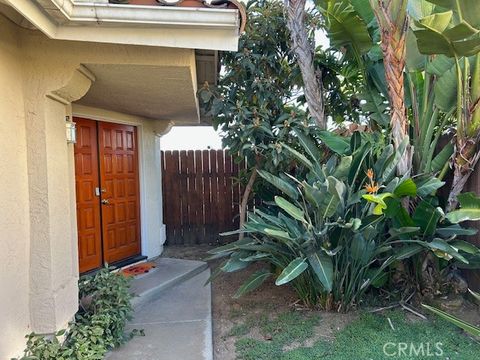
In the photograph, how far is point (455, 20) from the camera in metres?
3.54

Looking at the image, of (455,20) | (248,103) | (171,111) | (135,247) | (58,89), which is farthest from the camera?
(135,247)

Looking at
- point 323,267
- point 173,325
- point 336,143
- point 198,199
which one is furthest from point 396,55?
point 198,199

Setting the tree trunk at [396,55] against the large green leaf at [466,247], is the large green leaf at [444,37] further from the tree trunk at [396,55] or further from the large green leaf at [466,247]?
the large green leaf at [466,247]

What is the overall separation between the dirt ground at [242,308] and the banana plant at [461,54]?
1889 mm

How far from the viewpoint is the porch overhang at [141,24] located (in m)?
2.57

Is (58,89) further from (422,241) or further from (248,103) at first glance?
(422,241)

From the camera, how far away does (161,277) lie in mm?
5297

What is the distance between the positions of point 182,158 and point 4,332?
18.2 feet

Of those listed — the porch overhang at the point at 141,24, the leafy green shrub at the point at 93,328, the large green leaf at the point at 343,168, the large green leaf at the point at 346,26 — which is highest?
the large green leaf at the point at 346,26

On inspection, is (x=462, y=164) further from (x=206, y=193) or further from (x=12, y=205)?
(x=206, y=193)

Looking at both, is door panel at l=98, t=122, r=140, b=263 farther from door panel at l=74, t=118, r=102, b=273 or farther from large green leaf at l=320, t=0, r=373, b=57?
large green leaf at l=320, t=0, r=373, b=57

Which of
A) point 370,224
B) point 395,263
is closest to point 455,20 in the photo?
point 370,224

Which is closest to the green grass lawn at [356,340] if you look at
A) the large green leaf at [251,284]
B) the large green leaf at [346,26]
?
the large green leaf at [251,284]

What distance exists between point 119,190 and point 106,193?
1.05ft
